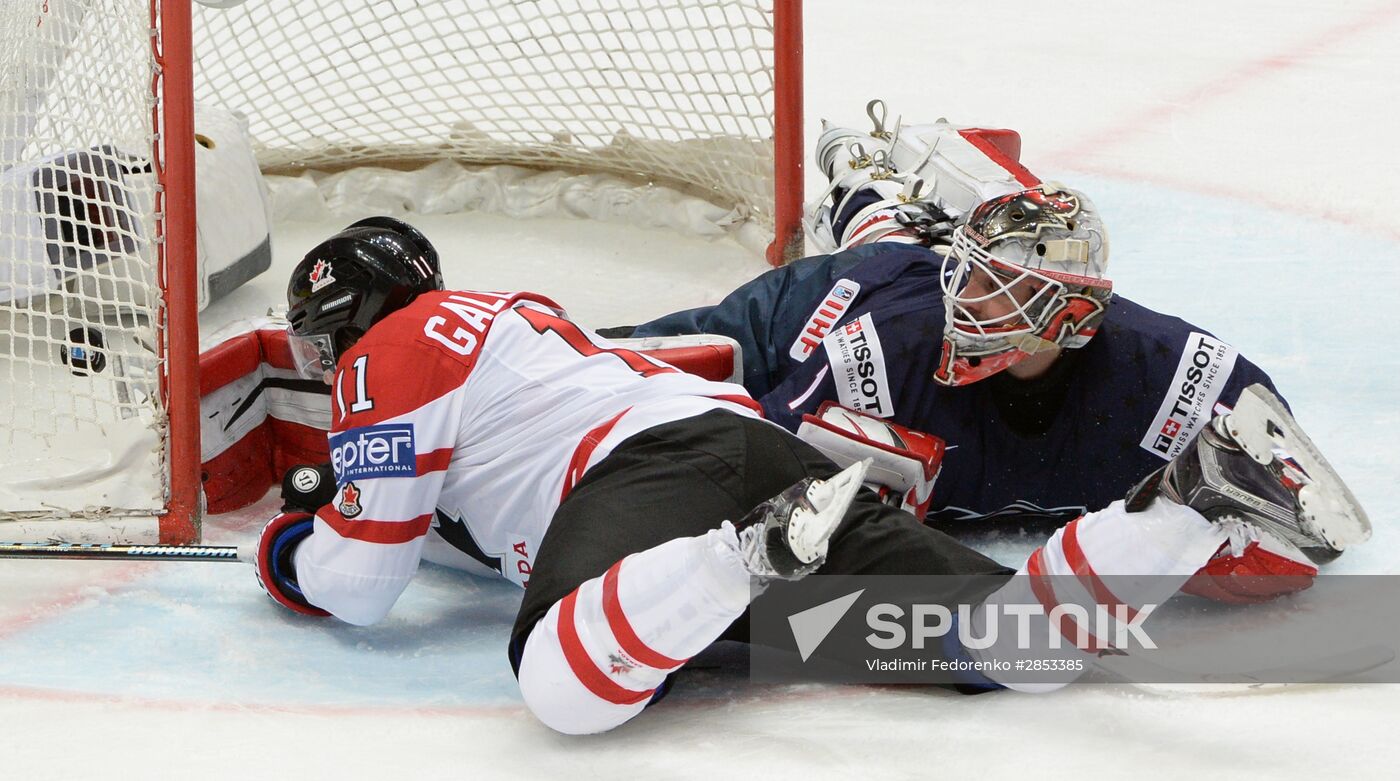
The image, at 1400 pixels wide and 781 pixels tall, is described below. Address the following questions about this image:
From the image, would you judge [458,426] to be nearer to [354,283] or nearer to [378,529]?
[378,529]

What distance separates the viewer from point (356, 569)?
7.47 ft

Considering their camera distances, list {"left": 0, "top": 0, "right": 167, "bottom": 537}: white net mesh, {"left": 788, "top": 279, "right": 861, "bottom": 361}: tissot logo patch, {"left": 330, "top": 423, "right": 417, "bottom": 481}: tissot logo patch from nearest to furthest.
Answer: {"left": 330, "top": 423, "right": 417, "bottom": 481}: tissot logo patch → {"left": 0, "top": 0, "right": 167, "bottom": 537}: white net mesh → {"left": 788, "top": 279, "right": 861, "bottom": 361}: tissot logo patch


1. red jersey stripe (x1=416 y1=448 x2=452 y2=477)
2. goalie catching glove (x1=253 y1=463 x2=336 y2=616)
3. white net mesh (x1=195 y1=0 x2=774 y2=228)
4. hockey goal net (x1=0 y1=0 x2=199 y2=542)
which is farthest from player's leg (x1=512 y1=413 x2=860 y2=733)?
white net mesh (x1=195 y1=0 x2=774 y2=228)

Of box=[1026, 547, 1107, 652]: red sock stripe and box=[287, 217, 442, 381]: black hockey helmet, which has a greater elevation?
box=[287, 217, 442, 381]: black hockey helmet

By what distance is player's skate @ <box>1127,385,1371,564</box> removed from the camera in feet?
5.85

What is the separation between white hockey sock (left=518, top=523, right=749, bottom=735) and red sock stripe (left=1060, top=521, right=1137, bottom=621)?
0.42 metres

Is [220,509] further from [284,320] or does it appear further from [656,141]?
[656,141]

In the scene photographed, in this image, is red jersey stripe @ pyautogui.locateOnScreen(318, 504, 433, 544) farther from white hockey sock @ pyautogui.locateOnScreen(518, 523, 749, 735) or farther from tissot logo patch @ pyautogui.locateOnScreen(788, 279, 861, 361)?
tissot logo patch @ pyautogui.locateOnScreen(788, 279, 861, 361)

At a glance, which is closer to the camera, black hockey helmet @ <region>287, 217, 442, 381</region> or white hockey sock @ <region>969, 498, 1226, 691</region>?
white hockey sock @ <region>969, 498, 1226, 691</region>

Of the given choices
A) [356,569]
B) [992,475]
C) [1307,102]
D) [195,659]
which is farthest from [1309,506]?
[1307,102]

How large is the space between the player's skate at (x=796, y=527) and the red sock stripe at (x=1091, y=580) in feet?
1.09

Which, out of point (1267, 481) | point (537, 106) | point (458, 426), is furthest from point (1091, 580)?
point (537, 106)

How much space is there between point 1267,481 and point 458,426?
3.52ft

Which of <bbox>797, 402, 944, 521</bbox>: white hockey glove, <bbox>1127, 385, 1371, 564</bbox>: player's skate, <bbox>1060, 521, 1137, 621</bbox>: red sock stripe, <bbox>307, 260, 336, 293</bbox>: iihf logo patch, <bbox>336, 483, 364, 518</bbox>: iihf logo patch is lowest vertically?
<bbox>336, 483, 364, 518</bbox>: iihf logo patch
